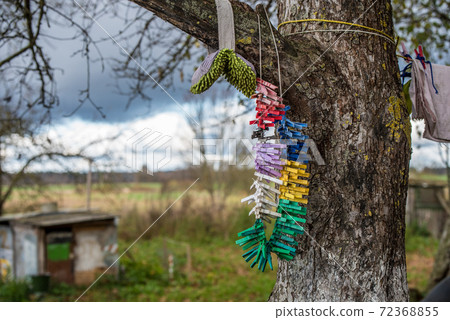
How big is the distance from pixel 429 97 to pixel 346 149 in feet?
1.50

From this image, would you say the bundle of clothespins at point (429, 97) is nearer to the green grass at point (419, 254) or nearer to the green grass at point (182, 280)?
the green grass at point (182, 280)

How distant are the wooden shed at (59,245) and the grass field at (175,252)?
0.27 m

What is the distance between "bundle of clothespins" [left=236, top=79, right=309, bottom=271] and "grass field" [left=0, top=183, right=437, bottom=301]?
3.87 meters

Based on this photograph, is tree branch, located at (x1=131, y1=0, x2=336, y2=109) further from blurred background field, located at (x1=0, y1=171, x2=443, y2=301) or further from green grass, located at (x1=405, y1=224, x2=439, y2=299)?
green grass, located at (x1=405, y1=224, x2=439, y2=299)

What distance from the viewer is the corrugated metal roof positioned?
5671 millimetres

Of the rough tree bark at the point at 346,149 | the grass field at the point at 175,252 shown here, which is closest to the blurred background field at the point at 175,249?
the grass field at the point at 175,252

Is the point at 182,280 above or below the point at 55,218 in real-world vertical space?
below

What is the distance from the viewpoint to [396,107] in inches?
51.8

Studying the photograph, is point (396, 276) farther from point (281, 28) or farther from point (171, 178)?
point (171, 178)

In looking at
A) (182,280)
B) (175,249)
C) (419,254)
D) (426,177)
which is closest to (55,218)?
(182,280)

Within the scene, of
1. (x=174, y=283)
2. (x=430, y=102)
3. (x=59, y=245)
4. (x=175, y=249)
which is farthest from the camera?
(x=175, y=249)

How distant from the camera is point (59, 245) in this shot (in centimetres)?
604

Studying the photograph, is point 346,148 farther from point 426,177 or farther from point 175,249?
point 426,177

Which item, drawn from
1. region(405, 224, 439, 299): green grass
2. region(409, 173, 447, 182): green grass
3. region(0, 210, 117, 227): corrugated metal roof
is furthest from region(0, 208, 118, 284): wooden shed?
region(409, 173, 447, 182): green grass
